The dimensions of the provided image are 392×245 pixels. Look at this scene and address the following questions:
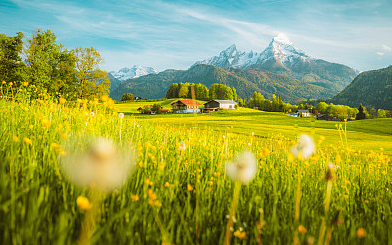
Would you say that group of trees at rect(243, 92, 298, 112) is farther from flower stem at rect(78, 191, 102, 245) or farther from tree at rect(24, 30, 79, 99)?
flower stem at rect(78, 191, 102, 245)

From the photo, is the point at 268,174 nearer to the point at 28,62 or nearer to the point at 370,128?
the point at 370,128

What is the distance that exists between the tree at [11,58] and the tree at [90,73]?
725 cm

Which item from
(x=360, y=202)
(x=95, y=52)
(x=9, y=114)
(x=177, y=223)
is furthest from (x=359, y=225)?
(x=95, y=52)

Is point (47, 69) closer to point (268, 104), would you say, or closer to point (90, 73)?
point (90, 73)

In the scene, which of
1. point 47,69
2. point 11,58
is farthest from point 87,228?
point 11,58

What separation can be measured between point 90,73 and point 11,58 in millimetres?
13396

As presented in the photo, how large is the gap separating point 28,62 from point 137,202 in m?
39.4

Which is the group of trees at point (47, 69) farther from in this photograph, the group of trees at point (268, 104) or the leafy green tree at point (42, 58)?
the group of trees at point (268, 104)

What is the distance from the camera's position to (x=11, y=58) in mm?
32844

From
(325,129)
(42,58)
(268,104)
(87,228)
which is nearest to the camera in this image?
(87,228)

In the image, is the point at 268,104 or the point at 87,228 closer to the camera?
the point at 87,228

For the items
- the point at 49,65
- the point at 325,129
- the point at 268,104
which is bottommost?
the point at 325,129

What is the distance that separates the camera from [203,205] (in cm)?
221

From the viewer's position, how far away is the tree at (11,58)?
30.2m
